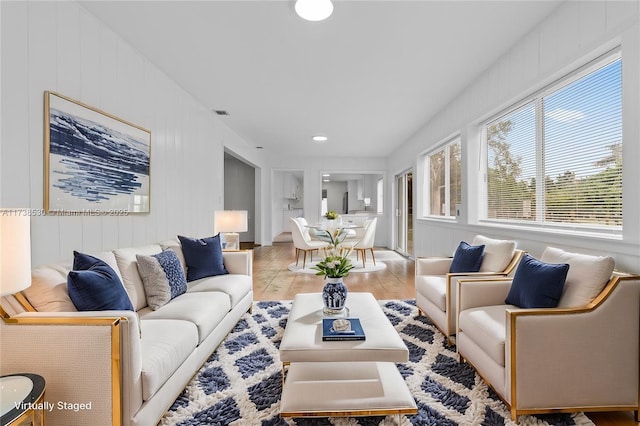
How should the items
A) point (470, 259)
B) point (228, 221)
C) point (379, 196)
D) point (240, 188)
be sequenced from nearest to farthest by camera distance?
point (470, 259) → point (228, 221) → point (240, 188) → point (379, 196)

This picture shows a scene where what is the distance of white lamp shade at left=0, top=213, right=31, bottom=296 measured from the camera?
4.14 feet

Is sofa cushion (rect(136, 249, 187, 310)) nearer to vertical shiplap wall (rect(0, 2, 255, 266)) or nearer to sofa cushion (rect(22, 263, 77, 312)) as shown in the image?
vertical shiplap wall (rect(0, 2, 255, 266))

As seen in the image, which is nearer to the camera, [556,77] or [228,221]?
[556,77]

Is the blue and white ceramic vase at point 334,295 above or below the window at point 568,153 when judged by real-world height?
below

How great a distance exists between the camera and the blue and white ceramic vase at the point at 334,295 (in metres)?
2.15

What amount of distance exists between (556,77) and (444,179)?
2.68 metres

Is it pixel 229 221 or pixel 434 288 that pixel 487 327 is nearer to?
pixel 434 288

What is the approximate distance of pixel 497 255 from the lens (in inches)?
106

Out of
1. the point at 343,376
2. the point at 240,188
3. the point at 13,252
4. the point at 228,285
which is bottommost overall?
the point at 343,376

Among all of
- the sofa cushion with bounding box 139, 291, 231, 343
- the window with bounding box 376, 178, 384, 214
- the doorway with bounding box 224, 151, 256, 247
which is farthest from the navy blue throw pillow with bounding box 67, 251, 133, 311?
the window with bounding box 376, 178, 384, 214

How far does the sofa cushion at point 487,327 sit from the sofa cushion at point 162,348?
1.78 metres

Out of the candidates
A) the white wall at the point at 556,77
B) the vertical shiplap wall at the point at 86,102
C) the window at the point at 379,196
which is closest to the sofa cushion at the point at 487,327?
the white wall at the point at 556,77

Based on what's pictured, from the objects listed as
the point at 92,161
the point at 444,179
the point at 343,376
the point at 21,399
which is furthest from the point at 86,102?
the point at 444,179

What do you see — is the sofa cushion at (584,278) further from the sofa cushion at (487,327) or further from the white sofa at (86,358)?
the white sofa at (86,358)
